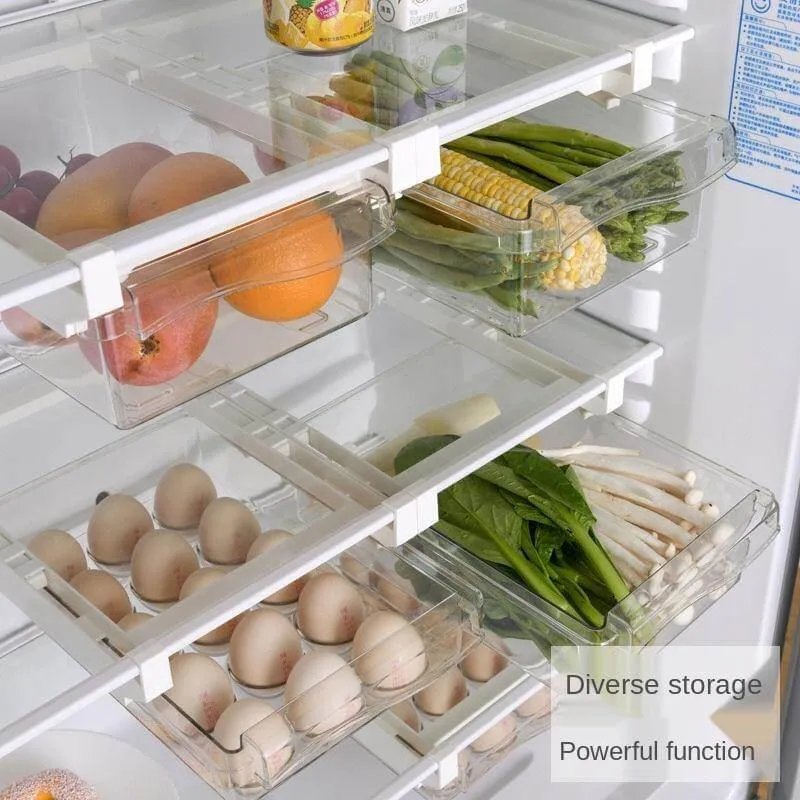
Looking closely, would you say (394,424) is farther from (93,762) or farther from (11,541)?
(93,762)

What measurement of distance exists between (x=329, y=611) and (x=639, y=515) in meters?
0.39

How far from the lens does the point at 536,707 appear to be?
1.39 meters

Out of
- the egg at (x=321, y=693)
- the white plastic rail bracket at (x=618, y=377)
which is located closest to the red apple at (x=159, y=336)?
the egg at (x=321, y=693)

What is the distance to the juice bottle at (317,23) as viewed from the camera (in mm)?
1013

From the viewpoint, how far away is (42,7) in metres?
1.12

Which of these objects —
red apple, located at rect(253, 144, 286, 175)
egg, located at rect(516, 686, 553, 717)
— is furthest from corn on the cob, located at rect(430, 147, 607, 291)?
egg, located at rect(516, 686, 553, 717)

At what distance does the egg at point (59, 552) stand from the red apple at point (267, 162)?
45 cm

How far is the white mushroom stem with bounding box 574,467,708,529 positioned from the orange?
21.5 inches

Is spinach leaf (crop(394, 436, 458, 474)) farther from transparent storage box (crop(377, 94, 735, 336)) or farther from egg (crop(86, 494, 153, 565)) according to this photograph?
egg (crop(86, 494, 153, 565))

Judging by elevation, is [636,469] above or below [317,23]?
below

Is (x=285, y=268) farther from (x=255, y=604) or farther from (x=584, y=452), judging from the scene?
(x=584, y=452)

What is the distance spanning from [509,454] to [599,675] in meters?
0.27

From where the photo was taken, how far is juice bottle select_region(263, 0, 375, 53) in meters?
1.01

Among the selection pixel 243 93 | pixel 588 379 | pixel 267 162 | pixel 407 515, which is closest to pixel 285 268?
pixel 267 162
